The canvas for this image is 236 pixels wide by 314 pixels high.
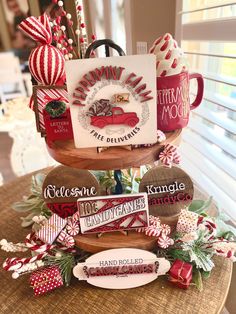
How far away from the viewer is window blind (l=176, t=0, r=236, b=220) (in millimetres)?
817

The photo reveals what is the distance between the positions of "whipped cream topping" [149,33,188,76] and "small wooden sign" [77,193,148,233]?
272mm

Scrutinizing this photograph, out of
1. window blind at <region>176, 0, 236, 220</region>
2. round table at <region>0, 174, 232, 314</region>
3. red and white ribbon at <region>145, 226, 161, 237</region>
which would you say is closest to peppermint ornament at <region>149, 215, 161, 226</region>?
red and white ribbon at <region>145, 226, 161, 237</region>

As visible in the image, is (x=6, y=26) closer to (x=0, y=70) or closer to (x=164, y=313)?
(x=0, y=70)

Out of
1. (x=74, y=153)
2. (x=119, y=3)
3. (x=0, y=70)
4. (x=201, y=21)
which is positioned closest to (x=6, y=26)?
(x=0, y=70)

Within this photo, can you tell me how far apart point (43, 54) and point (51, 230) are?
1.29 feet

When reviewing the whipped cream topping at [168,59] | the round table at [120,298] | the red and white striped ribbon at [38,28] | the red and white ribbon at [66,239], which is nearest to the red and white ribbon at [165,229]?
the round table at [120,298]

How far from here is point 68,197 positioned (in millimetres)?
646

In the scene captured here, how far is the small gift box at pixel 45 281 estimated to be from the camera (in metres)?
0.59

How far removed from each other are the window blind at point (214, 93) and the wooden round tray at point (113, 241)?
1.33 feet

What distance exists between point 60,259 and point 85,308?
12 centimetres

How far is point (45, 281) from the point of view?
59 centimetres

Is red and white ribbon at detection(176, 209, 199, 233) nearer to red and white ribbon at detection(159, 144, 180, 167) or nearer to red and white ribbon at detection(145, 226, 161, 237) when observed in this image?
red and white ribbon at detection(145, 226, 161, 237)

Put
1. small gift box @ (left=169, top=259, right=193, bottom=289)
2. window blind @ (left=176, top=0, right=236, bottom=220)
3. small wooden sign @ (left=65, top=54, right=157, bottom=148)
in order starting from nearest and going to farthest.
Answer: small wooden sign @ (left=65, top=54, right=157, bottom=148)
small gift box @ (left=169, top=259, right=193, bottom=289)
window blind @ (left=176, top=0, right=236, bottom=220)

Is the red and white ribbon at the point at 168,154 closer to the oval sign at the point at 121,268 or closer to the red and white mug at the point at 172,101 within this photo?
the red and white mug at the point at 172,101
